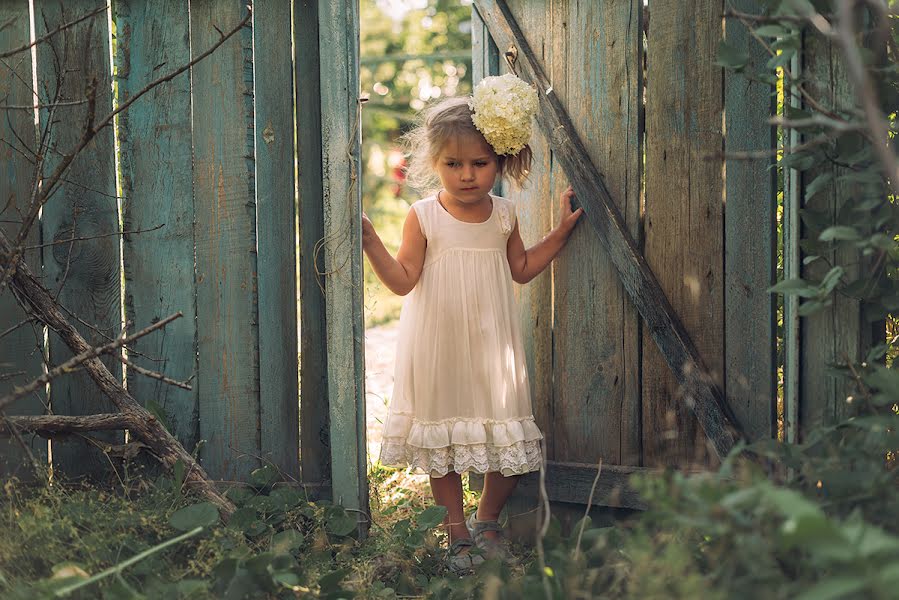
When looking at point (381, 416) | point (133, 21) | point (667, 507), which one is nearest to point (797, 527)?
point (667, 507)

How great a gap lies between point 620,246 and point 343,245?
3.27ft

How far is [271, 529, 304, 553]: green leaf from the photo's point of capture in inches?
106

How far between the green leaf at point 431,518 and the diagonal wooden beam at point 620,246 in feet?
3.07

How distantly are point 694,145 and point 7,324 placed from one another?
255cm

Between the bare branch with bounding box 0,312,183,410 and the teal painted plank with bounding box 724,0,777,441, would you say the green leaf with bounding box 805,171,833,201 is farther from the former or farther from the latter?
the bare branch with bounding box 0,312,183,410

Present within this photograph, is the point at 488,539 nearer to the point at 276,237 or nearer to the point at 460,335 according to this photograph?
the point at 460,335

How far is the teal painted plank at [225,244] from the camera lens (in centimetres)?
325

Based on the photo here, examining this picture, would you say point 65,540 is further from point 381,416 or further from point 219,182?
point 381,416

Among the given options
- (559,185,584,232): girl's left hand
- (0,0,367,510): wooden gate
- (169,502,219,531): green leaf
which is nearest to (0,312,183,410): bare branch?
(169,502,219,531): green leaf

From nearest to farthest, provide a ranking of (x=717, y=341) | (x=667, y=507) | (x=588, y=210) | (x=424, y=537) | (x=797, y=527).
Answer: (x=797, y=527)
(x=667, y=507)
(x=424, y=537)
(x=717, y=341)
(x=588, y=210)

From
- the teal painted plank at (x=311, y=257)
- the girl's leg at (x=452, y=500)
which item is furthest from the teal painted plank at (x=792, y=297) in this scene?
the teal painted plank at (x=311, y=257)

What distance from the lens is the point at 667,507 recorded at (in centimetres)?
168

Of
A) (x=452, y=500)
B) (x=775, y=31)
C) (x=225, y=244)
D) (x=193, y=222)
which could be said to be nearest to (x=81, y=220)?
(x=193, y=222)

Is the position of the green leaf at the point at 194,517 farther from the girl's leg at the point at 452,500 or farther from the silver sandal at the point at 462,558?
the girl's leg at the point at 452,500
